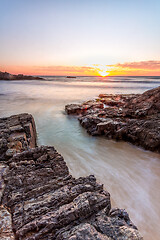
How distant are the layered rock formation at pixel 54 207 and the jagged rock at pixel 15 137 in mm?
796

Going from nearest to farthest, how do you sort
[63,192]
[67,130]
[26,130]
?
[63,192], [26,130], [67,130]

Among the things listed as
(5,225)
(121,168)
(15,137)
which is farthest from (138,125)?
(5,225)

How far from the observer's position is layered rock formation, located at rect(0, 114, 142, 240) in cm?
175

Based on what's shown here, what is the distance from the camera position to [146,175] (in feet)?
12.4

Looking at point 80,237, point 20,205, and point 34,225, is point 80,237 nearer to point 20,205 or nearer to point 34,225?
point 34,225

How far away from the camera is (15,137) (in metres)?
4.38

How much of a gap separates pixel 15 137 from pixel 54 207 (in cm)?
292

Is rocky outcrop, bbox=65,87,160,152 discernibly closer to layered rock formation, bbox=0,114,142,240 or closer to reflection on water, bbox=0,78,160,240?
reflection on water, bbox=0,78,160,240

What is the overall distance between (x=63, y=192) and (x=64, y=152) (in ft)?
9.14

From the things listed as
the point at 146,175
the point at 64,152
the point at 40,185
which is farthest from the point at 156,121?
the point at 40,185

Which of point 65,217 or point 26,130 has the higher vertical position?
point 26,130

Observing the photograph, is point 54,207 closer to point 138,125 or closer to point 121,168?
point 121,168

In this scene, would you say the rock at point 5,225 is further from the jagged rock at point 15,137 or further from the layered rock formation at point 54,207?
the jagged rock at point 15,137

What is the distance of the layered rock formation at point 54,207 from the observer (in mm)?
1749
